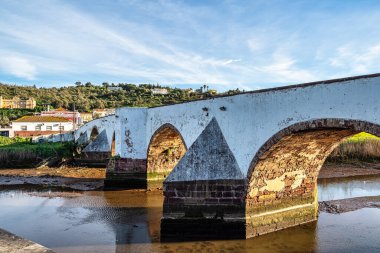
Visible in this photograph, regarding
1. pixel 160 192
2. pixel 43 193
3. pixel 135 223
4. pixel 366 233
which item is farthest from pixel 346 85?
pixel 43 193

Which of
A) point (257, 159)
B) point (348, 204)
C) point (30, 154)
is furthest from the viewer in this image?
point (30, 154)

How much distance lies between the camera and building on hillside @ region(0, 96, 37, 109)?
62188 mm

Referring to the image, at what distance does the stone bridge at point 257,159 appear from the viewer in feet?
23.9

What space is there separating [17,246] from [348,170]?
60.2 feet

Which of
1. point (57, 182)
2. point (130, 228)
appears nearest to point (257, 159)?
point (130, 228)

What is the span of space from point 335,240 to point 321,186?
747cm

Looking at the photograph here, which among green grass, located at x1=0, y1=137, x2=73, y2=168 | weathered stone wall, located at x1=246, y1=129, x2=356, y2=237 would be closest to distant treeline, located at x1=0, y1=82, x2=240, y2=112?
green grass, located at x1=0, y1=137, x2=73, y2=168

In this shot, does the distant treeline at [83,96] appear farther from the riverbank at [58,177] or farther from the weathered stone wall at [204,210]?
the weathered stone wall at [204,210]

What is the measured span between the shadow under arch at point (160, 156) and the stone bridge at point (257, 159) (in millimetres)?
4456

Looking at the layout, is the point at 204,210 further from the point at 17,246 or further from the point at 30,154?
the point at 30,154

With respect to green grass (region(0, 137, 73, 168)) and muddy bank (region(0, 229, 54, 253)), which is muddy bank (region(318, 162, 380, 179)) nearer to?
muddy bank (region(0, 229, 54, 253))

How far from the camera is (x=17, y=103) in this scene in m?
63.6

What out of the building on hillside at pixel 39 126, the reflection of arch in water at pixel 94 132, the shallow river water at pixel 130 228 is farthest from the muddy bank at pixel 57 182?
the building on hillside at pixel 39 126

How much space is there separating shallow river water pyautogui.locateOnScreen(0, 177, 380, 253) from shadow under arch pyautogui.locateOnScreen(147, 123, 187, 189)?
5.05ft
